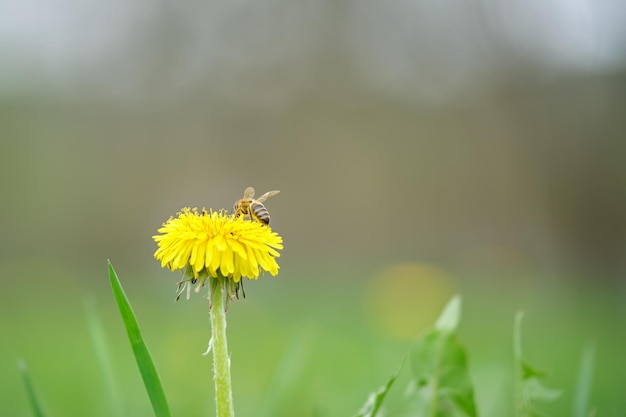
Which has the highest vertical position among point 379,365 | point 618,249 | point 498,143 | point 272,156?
point 272,156

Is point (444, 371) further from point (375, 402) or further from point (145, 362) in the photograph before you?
point (145, 362)

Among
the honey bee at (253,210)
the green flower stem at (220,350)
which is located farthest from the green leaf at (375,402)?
the honey bee at (253,210)

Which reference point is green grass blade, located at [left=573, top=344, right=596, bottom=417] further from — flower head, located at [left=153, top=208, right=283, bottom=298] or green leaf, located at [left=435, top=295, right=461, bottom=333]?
flower head, located at [left=153, top=208, right=283, bottom=298]

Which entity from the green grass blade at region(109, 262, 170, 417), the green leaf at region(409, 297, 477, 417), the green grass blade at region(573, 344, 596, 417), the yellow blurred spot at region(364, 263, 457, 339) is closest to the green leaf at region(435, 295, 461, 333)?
the green leaf at region(409, 297, 477, 417)

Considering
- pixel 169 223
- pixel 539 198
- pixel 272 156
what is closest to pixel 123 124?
pixel 272 156

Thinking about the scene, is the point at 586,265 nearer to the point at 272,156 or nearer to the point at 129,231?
the point at 272,156

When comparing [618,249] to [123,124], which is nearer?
[618,249]

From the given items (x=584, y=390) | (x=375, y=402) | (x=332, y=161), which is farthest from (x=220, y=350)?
(x=332, y=161)
